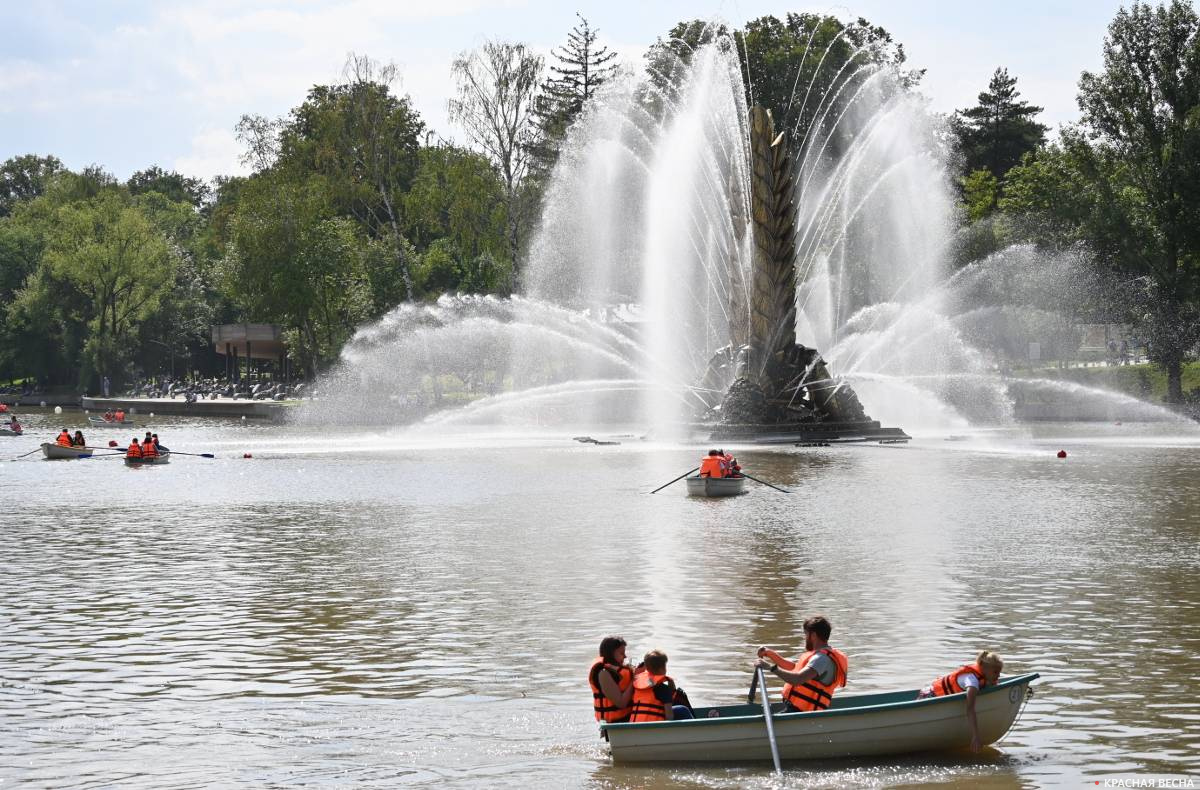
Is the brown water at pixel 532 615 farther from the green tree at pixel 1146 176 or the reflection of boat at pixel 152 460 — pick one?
the green tree at pixel 1146 176

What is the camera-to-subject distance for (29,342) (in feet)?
452

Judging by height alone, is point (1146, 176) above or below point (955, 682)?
above

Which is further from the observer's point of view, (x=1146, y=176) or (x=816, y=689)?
(x=1146, y=176)

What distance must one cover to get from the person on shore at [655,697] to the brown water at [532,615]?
525 mm

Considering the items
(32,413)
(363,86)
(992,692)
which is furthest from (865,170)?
(992,692)

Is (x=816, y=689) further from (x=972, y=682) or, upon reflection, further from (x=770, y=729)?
(x=972, y=682)

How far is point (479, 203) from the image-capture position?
3625 inches

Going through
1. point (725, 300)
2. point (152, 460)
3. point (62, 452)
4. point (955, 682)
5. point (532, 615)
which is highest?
point (725, 300)

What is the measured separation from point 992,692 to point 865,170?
2942 inches

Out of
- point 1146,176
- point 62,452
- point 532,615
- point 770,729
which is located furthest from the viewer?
point 1146,176

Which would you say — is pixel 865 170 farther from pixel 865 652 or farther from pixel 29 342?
pixel 29 342

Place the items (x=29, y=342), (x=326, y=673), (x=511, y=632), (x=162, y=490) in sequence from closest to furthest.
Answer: (x=326, y=673) < (x=511, y=632) < (x=162, y=490) < (x=29, y=342)

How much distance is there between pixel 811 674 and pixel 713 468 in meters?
25.1

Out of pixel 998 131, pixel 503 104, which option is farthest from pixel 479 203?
pixel 998 131
